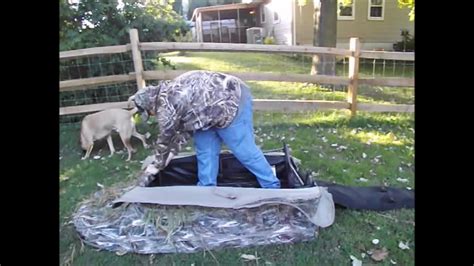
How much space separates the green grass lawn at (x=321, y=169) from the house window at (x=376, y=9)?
20.0 ft

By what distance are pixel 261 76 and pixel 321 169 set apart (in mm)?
1575

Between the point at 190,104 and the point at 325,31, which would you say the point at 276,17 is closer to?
the point at 325,31

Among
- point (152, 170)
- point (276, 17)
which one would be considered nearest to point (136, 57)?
point (152, 170)

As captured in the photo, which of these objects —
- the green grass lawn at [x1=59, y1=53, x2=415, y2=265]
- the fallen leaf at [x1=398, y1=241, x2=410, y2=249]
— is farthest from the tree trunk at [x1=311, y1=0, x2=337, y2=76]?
the fallen leaf at [x1=398, y1=241, x2=410, y2=249]

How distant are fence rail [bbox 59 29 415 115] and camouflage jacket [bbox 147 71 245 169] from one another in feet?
6.80

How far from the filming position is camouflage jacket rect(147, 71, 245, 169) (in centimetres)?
244

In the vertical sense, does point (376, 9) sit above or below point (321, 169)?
above

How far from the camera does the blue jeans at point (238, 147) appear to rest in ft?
8.50

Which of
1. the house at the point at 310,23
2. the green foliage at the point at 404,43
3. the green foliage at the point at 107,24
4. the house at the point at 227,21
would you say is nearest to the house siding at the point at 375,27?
the house at the point at 310,23

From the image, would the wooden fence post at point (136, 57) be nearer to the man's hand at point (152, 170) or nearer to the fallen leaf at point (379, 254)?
the man's hand at point (152, 170)

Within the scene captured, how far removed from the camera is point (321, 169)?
3506 mm

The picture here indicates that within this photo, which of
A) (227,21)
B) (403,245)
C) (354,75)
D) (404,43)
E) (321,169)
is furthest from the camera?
(227,21)
